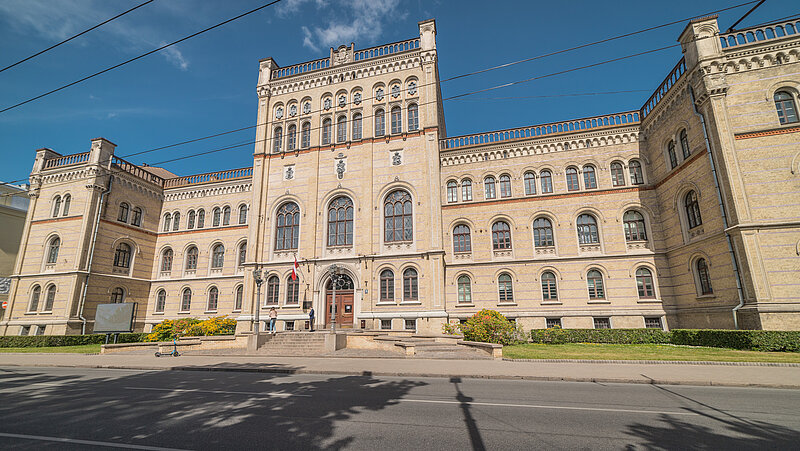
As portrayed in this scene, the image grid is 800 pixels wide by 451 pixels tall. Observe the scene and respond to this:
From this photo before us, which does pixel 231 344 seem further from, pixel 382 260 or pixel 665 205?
pixel 665 205

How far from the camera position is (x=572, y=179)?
87.9ft

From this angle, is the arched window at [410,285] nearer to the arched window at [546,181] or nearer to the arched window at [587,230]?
the arched window at [546,181]

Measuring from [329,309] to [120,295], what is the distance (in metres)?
21.3

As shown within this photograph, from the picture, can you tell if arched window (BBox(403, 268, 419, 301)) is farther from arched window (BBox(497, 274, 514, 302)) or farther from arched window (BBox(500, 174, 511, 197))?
arched window (BBox(500, 174, 511, 197))

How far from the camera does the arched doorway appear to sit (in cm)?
2588

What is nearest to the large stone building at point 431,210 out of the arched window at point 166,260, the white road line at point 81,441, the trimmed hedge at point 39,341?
the arched window at point 166,260

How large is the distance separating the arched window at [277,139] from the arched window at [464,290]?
64.5ft

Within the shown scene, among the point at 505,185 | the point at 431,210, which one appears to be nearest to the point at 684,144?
the point at 505,185

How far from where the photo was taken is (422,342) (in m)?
19.6

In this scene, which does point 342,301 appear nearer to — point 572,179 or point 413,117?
point 413,117

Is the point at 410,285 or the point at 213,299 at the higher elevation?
the point at 410,285

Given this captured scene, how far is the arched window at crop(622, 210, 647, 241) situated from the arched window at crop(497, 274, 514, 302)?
8976mm

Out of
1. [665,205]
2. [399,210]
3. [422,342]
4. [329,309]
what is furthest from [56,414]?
[665,205]

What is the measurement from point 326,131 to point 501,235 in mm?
17459
